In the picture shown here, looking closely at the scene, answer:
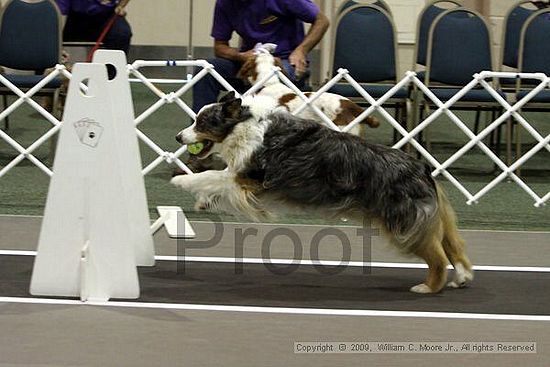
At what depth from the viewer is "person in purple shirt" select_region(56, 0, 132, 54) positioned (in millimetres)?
7574

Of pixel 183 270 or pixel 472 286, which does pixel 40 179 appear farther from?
pixel 472 286

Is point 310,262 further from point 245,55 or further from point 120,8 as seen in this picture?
point 120,8

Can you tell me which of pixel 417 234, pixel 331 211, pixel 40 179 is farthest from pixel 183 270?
pixel 40 179

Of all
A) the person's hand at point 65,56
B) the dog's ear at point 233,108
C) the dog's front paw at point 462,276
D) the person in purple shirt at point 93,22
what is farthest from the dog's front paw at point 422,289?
the person in purple shirt at point 93,22

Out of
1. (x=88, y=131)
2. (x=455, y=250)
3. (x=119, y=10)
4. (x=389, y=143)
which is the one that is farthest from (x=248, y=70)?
(x=88, y=131)

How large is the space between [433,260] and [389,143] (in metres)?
4.05

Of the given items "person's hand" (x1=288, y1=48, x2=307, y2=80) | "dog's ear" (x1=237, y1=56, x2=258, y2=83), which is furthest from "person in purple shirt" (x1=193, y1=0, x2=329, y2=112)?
"dog's ear" (x1=237, y1=56, x2=258, y2=83)

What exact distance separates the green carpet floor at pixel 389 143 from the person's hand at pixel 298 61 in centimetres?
117

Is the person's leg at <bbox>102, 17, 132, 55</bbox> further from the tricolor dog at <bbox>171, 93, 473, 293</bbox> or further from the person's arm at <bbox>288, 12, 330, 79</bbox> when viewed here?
the tricolor dog at <bbox>171, 93, 473, 293</bbox>

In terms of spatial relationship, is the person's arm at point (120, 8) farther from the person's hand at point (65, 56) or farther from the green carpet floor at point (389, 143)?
the green carpet floor at point (389, 143)

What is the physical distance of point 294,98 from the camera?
6309 millimetres

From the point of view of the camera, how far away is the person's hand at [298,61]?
6668 millimetres

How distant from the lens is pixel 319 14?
6.80 meters

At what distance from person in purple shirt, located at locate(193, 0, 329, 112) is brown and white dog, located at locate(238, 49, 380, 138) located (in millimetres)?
193
